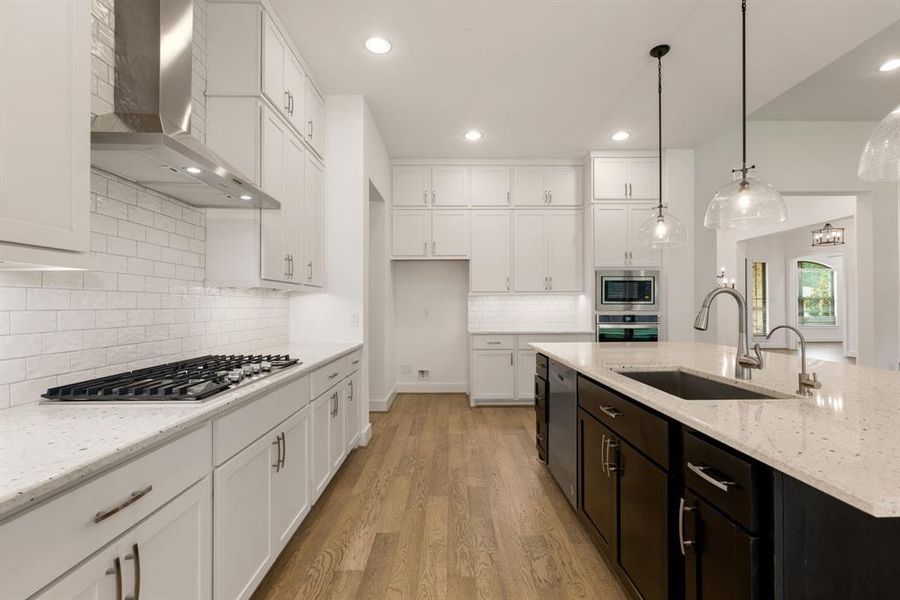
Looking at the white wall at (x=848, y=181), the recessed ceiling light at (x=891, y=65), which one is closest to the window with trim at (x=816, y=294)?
the white wall at (x=848, y=181)

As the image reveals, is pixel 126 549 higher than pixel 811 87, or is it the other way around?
pixel 811 87

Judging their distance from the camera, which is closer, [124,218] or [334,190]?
[124,218]

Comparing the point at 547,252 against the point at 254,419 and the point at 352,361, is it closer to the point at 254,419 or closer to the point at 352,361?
the point at 352,361

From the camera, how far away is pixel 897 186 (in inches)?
165

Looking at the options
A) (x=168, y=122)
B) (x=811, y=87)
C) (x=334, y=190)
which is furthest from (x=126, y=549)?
(x=811, y=87)

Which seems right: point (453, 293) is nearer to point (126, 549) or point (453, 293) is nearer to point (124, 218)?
point (124, 218)

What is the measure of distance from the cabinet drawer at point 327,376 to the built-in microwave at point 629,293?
3223 millimetres

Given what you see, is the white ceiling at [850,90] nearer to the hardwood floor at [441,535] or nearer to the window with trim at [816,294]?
the hardwood floor at [441,535]

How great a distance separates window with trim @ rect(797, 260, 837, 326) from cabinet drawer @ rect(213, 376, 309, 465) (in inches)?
504

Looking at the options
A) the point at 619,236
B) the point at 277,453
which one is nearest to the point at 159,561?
the point at 277,453

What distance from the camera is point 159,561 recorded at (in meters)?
1.07

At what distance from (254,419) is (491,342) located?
3501 mm

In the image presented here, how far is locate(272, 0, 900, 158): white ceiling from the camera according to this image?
2.46 meters

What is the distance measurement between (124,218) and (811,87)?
5.25 meters
